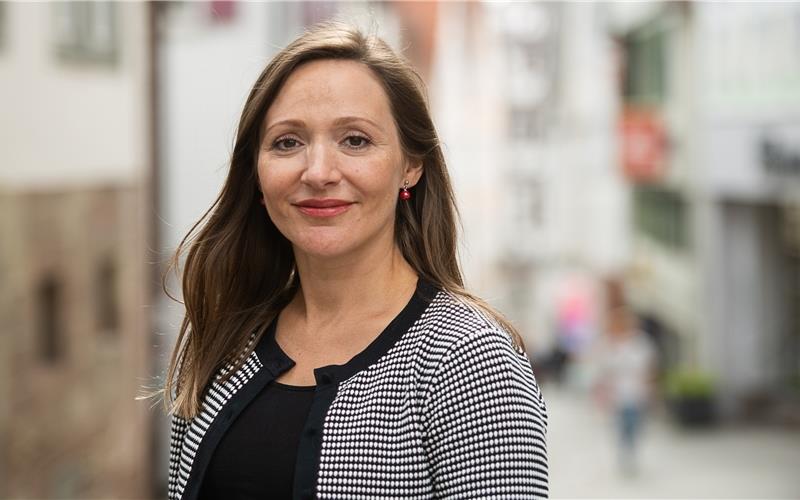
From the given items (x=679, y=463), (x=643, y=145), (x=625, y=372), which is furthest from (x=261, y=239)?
(x=643, y=145)

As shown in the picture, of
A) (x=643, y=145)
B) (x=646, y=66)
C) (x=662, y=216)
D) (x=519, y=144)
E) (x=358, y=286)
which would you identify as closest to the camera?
(x=358, y=286)

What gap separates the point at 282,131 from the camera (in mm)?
1903

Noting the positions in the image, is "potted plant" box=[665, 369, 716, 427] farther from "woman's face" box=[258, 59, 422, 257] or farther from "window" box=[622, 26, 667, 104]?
"woman's face" box=[258, 59, 422, 257]

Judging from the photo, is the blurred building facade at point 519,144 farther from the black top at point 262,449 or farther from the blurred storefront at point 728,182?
the black top at point 262,449

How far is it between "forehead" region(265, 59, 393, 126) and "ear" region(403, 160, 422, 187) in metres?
0.10

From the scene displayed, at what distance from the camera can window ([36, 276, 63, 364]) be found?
8734mm

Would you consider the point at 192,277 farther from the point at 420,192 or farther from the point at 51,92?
the point at 51,92

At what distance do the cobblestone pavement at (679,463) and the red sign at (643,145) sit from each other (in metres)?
4.87

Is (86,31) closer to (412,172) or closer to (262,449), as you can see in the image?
(412,172)

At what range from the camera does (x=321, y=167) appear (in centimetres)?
186

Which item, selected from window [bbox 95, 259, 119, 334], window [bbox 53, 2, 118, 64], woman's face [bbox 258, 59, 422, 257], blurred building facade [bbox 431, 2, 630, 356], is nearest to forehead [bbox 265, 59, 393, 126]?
woman's face [bbox 258, 59, 422, 257]

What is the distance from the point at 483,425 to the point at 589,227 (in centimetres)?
3650

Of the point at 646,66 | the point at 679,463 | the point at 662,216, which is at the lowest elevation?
the point at 679,463

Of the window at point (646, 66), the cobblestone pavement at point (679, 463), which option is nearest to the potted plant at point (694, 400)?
the cobblestone pavement at point (679, 463)
